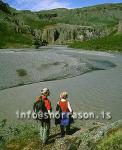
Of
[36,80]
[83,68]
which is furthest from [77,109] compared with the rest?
[83,68]

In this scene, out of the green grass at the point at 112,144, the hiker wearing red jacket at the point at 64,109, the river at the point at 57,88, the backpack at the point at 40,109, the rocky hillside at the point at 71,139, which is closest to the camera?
the green grass at the point at 112,144

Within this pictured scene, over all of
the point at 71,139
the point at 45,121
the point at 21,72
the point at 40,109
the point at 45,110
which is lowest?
the point at 21,72

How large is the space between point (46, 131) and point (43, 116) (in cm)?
97

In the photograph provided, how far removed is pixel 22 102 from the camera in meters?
42.7

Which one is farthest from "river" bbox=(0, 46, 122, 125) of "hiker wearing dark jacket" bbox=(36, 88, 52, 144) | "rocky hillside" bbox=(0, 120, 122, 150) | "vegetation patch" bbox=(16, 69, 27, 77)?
"hiker wearing dark jacket" bbox=(36, 88, 52, 144)

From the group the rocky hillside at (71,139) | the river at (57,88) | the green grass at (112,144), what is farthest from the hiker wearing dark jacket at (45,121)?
the river at (57,88)

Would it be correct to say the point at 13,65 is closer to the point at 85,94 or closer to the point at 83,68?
the point at 83,68

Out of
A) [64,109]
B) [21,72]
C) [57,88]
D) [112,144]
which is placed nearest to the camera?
[112,144]

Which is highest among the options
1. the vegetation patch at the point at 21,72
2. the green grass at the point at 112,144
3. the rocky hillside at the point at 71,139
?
the green grass at the point at 112,144

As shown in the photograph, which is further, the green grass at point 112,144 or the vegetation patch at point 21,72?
the vegetation patch at point 21,72

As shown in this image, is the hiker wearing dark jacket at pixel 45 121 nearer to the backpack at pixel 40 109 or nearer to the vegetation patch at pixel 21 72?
the backpack at pixel 40 109

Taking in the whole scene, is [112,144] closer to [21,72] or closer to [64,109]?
[64,109]

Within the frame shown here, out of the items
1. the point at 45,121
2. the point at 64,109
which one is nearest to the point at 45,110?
the point at 45,121

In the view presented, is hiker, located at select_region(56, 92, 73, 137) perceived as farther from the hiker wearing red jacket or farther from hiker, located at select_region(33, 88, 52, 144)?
hiker, located at select_region(33, 88, 52, 144)
